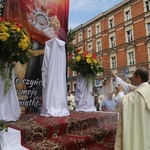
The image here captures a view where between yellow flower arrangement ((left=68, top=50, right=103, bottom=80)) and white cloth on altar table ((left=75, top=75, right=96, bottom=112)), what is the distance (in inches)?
9.1

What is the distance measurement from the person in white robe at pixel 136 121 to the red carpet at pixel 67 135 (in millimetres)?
749

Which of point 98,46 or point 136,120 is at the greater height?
point 98,46

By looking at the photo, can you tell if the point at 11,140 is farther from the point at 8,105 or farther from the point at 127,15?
the point at 127,15

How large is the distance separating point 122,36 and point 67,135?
75.3ft

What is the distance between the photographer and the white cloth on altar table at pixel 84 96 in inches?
248

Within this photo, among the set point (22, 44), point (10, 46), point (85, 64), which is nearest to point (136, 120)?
point (22, 44)

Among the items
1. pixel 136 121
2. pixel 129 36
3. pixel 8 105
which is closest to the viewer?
pixel 136 121

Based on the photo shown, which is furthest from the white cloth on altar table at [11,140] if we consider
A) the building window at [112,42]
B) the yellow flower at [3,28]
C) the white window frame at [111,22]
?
the white window frame at [111,22]

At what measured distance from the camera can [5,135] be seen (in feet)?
9.71

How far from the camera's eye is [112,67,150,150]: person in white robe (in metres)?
2.72

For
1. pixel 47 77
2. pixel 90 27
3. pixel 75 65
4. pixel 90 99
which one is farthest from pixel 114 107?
pixel 90 27

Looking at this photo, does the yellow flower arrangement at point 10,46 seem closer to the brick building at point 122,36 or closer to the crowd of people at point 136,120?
the crowd of people at point 136,120

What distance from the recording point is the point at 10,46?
140 inches

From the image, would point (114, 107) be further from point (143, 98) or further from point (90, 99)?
point (143, 98)
